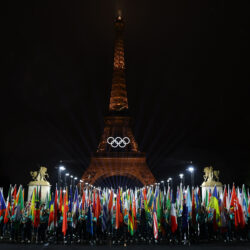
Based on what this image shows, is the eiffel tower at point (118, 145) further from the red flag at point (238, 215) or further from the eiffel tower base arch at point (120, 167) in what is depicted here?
the red flag at point (238, 215)

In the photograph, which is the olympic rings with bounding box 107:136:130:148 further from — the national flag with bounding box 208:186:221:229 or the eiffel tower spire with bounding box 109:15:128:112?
the national flag with bounding box 208:186:221:229

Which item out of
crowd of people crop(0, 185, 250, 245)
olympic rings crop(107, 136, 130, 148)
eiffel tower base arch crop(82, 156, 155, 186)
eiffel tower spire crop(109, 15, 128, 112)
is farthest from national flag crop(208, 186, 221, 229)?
eiffel tower spire crop(109, 15, 128, 112)

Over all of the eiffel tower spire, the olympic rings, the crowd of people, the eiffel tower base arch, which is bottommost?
the crowd of people

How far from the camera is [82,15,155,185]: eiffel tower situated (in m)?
55.1

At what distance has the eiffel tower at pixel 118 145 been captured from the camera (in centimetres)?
5512

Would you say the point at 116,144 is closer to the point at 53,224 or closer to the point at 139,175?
the point at 139,175

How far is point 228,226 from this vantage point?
17.1 m

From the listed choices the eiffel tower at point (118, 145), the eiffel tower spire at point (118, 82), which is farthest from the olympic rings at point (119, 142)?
the eiffel tower spire at point (118, 82)

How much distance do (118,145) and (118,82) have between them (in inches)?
507

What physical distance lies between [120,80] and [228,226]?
170 ft

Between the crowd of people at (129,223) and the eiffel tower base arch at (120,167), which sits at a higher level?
the eiffel tower base arch at (120,167)

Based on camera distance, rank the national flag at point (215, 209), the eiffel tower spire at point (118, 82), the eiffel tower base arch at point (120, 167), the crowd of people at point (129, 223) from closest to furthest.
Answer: the crowd of people at point (129, 223) → the national flag at point (215, 209) → the eiffel tower base arch at point (120, 167) → the eiffel tower spire at point (118, 82)

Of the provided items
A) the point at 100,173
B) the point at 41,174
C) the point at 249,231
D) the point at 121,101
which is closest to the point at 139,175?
the point at 100,173

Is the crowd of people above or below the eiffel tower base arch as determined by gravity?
below
